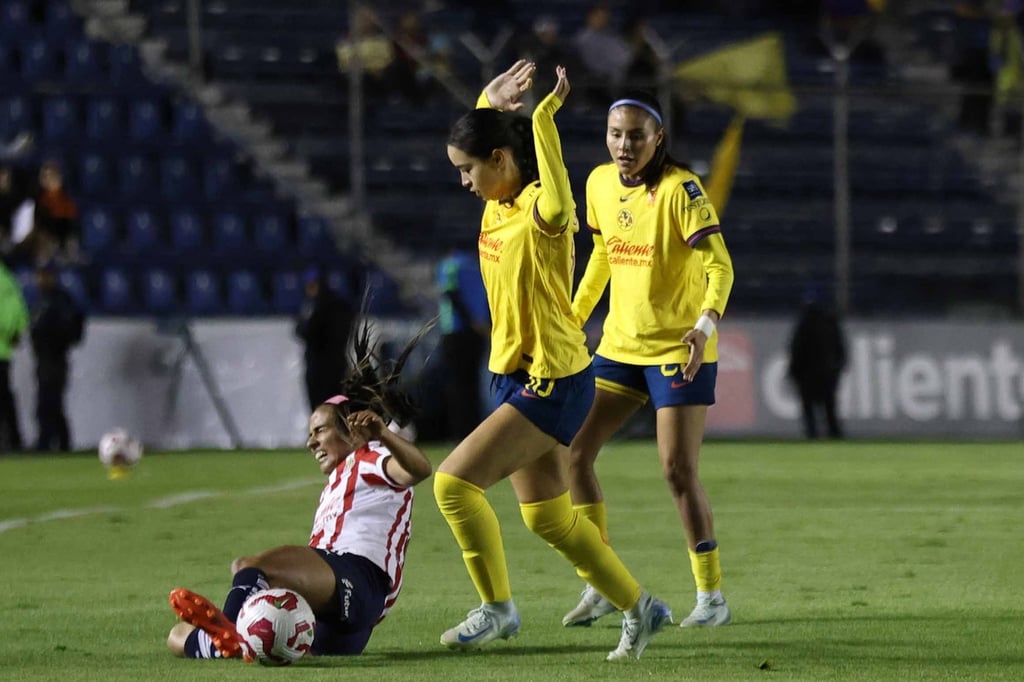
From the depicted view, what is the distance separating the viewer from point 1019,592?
28.3 feet

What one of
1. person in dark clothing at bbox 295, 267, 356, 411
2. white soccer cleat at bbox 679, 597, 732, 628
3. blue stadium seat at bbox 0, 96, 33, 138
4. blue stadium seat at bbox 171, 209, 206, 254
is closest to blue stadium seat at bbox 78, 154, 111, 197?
blue stadium seat at bbox 0, 96, 33, 138

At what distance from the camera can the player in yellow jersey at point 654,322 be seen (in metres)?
7.81

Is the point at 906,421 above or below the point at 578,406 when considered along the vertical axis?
below

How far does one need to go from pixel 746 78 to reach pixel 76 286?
807 cm

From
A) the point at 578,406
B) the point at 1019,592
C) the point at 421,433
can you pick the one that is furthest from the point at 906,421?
the point at 578,406

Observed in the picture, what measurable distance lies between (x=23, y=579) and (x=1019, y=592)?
473 centimetres

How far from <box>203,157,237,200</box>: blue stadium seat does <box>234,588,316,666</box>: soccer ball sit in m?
17.0

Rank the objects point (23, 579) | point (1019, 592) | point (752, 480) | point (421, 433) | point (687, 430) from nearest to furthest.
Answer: point (687, 430) → point (1019, 592) → point (23, 579) → point (752, 480) → point (421, 433)

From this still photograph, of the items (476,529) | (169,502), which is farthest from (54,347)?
(476,529)

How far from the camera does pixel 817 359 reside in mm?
20406

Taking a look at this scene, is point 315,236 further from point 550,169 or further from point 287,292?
point 550,169

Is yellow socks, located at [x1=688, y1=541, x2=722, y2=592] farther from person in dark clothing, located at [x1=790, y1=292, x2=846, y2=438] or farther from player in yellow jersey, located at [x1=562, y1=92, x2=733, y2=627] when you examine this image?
person in dark clothing, located at [x1=790, y1=292, x2=846, y2=438]

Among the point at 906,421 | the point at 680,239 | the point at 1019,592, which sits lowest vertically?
the point at 906,421

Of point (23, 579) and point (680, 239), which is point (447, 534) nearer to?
point (23, 579)
